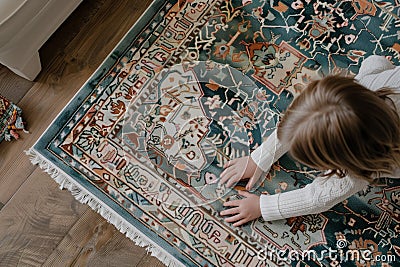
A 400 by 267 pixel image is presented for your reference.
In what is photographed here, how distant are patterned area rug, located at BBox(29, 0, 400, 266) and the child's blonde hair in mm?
320

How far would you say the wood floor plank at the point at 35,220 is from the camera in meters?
1.17

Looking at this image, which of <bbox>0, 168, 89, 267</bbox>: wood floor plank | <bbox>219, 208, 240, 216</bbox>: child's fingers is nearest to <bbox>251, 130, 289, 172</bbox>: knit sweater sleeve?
<bbox>219, 208, 240, 216</bbox>: child's fingers

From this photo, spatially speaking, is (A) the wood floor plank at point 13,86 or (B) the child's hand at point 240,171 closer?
(B) the child's hand at point 240,171

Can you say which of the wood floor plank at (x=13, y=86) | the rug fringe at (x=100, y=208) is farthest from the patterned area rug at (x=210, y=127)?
the wood floor plank at (x=13, y=86)

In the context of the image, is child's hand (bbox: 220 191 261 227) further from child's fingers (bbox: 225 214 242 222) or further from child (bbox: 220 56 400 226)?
child (bbox: 220 56 400 226)

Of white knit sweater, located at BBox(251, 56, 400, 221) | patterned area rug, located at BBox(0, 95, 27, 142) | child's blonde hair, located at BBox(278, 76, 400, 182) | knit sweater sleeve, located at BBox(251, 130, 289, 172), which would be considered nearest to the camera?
child's blonde hair, located at BBox(278, 76, 400, 182)

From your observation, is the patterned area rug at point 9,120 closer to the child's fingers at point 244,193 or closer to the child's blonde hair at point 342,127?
the child's fingers at point 244,193

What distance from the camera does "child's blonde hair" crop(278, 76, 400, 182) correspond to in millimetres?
792

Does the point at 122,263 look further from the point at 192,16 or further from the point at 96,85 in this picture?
the point at 192,16

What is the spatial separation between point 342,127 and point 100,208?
596mm

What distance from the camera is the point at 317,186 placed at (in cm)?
106

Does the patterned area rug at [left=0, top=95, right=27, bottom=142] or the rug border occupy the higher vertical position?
the patterned area rug at [left=0, top=95, right=27, bottom=142]

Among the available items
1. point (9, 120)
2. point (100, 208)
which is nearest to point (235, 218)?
point (100, 208)

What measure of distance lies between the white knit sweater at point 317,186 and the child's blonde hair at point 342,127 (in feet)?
0.48
